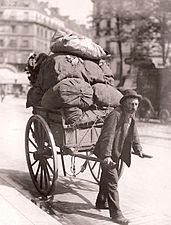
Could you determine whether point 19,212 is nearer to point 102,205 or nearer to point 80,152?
point 102,205

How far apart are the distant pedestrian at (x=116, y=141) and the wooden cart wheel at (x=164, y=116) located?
1267cm

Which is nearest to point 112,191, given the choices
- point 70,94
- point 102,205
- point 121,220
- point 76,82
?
point 121,220

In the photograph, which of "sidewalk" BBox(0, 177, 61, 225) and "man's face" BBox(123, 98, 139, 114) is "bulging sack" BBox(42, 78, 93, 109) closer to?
"man's face" BBox(123, 98, 139, 114)

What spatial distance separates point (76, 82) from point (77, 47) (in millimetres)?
647

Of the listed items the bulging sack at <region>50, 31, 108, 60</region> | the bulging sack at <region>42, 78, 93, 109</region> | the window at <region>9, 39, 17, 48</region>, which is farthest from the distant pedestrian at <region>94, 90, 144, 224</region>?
the window at <region>9, 39, 17, 48</region>

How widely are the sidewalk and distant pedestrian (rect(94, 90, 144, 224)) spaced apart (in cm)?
75

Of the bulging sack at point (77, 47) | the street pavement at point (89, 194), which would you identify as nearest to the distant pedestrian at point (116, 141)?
the street pavement at point (89, 194)

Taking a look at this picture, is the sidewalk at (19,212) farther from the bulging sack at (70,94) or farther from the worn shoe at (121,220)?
the bulging sack at (70,94)

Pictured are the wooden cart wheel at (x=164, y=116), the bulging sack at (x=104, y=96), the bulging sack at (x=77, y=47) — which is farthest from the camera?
the wooden cart wheel at (x=164, y=116)

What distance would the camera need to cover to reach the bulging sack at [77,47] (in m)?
5.90

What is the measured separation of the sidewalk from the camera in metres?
4.29

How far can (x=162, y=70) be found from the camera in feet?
60.8

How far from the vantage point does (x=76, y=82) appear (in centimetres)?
551

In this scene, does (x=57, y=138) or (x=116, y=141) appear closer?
(x=116, y=141)
